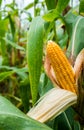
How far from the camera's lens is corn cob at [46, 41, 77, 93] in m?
0.82

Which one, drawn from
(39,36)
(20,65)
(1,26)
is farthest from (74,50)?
(20,65)

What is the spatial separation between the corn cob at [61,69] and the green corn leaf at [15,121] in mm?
243

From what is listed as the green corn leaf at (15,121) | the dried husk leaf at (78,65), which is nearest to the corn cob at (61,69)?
the dried husk leaf at (78,65)

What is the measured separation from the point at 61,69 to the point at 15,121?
0.95 ft

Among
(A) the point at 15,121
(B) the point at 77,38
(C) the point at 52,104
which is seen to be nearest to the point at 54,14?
(B) the point at 77,38

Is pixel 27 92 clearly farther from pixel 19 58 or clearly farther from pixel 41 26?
pixel 19 58

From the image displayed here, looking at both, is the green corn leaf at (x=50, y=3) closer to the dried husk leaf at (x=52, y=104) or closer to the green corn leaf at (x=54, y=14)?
the green corn leaf at (x=54, y=14)

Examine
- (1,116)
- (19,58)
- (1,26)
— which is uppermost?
(1,116)

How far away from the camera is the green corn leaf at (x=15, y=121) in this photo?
555 millimetres

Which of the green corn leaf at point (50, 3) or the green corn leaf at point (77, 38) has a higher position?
the green corn leaf at point (50, 3)

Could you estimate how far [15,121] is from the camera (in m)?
0.57

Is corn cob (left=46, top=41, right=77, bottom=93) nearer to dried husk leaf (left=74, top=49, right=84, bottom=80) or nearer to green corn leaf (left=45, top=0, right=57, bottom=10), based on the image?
dried husk leaf (left=74, top=49, right=84, bottom=80)

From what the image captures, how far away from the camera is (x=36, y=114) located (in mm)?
719

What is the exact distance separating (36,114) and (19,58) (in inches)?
75.9
